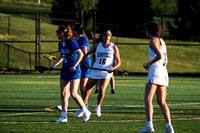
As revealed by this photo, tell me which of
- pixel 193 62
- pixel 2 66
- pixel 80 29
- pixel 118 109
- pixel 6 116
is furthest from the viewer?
pixel 193 62

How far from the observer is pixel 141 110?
10.4 meters

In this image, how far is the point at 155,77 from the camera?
23.7ft

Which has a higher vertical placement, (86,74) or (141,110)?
(86,74)

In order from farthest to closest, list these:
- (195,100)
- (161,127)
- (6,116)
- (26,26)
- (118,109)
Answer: (26,26)
(195,100)
(118,109)
(6,116)
(161,127)

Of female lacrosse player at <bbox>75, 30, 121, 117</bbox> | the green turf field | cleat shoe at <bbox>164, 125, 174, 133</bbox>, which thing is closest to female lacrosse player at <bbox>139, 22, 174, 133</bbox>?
cleat shoe at <bbox>164, 125, 174, 133</bbox>

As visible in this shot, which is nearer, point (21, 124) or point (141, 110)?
point (21, 124)

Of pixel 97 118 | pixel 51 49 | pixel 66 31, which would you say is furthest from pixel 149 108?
pixel 51 49

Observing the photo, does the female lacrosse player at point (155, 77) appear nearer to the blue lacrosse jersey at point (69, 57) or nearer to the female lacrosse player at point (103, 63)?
the blue lacrosse jersey at point (69, 57)

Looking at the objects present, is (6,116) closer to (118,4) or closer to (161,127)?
(161,127)

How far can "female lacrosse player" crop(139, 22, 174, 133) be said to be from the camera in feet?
23.6

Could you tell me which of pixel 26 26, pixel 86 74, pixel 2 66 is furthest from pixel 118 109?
pixel 26 26

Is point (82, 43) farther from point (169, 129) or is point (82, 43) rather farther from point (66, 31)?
point (169, 129)

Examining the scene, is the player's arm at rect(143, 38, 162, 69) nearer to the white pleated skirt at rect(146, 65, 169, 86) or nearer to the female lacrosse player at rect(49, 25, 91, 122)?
the white pleated skirt at rect(146, 65, 169, 86)

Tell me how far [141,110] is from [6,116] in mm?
3423
